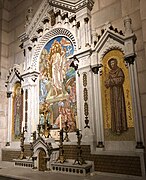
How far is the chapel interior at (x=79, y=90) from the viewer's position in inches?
163

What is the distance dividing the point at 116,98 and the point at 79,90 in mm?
997

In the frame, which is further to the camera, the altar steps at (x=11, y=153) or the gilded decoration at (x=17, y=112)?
the gilded decoration at (x=17, y=112)

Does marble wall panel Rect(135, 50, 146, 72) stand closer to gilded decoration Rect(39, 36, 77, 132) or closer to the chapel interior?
the chapel interior

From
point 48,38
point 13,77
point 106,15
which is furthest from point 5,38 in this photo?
point 106,15

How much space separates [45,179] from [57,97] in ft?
7.33

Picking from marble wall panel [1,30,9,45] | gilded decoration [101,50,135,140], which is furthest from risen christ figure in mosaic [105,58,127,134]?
marble wall panel [1,30,9,45]

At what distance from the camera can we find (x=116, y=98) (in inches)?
173

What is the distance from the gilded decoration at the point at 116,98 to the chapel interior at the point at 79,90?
2cm

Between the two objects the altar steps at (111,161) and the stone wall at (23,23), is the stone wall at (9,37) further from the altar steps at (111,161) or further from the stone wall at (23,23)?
the altar steps at (111,161)

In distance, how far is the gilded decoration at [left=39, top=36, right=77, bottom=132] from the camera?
17.2 feet

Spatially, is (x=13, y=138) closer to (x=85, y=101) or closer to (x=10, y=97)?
(x=10, y=97)

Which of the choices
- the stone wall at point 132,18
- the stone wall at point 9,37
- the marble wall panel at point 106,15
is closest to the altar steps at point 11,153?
the stone wall at point 9,37

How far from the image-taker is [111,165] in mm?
4109

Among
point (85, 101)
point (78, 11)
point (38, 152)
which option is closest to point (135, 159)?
point (85, 101)
